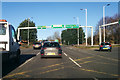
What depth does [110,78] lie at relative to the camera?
6586 mm

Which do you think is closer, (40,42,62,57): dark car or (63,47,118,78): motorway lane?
(63,47,118,78): motorway lane

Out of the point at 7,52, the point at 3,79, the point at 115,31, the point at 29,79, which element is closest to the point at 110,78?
the point at 29,79

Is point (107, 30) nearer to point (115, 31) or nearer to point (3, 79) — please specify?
point (115, 31)

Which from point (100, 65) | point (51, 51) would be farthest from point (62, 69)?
point (51, 51)

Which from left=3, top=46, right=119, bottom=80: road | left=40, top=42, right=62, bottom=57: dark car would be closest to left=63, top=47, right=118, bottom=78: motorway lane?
left=3, top=46, right=119, bottom=80: road

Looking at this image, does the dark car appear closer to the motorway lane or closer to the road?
the motorway lane

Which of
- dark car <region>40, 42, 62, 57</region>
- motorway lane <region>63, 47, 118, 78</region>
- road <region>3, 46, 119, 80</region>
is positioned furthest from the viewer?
dark car <region>40, 42, 62, 57</region>

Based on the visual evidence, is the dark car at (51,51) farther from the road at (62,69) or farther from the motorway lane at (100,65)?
the road at (62,69)

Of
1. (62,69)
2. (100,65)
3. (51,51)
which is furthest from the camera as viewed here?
(51,51)

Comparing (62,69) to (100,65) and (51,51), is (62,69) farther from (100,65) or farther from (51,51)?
(51,51)

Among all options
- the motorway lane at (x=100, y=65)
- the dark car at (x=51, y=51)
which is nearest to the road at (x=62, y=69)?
the motorway lane at (x=100, y=65)

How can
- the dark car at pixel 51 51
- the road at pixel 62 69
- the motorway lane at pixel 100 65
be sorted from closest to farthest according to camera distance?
the road at pixel 62 69
the motorway lane at pixel 100 65
the dark car at pixel 51 51

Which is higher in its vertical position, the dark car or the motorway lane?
the dark car

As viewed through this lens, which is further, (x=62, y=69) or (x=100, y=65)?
(x=100, y=65)
